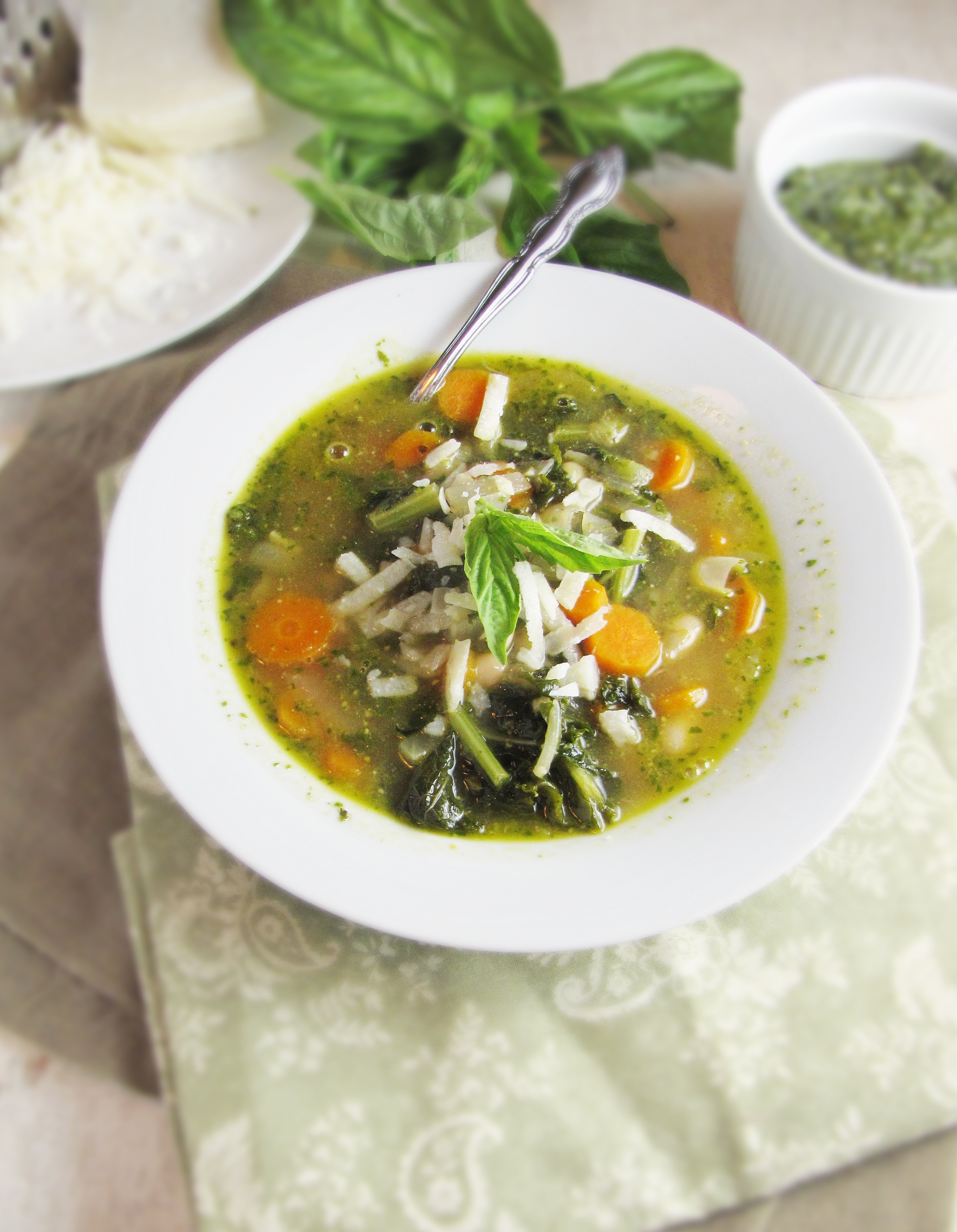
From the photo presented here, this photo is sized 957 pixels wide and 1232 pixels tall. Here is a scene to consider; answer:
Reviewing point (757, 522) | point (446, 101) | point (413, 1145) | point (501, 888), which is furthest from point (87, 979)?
point (446, 101)

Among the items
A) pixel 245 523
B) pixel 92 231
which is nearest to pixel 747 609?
pixel 245 523

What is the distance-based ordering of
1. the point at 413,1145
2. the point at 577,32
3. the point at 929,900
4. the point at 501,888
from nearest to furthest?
the point at 501,888, the point at 413,1145, the point at 929,900, the point at 577,32

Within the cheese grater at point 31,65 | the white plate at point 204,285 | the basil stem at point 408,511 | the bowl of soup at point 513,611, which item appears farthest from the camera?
the cheese grater at point 31,65

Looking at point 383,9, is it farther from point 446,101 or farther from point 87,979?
point 87,979

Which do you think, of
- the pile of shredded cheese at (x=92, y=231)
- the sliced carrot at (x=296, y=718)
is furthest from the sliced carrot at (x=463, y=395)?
the pile of shredded cheese at (x=92, y=231)

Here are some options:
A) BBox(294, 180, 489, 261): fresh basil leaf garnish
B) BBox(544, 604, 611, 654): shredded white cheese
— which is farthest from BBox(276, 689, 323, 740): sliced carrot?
BBox(294, 180, 489, 261): fresh basil leaf garnish

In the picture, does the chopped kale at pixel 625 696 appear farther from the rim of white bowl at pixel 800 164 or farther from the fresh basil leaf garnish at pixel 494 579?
the rim of white bowl at pixel 800 164

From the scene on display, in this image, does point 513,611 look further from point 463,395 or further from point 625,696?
point 463,395

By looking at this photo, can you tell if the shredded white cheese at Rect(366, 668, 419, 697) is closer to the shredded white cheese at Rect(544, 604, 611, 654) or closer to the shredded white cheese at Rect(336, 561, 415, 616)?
the shredded white cheese at Rect(336, 561, 415, 616)
